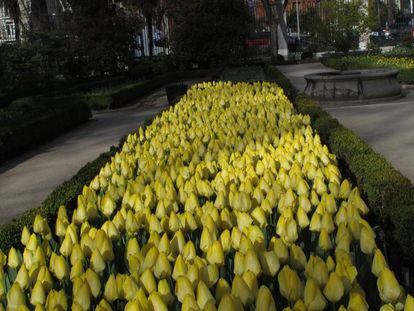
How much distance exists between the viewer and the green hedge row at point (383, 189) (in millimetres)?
3619

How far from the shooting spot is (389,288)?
197cm

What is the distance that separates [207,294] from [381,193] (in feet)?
8.69

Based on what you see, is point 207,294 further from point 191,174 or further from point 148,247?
point 191,174

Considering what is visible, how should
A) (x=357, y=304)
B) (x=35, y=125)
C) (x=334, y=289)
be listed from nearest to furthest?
(x=357, y=304)
(x=334, y=289)
(x=35, y=125)

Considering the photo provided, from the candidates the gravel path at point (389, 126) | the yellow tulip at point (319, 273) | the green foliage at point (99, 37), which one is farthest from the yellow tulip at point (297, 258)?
the green foliage at point (99, 37)

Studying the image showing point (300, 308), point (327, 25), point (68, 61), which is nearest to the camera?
point (300, 308)

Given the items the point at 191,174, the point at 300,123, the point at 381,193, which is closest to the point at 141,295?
the point at 191,174

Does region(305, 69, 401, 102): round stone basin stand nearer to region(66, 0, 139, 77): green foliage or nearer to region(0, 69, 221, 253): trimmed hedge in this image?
region(0, 69, 221, 253): trimmed hedge

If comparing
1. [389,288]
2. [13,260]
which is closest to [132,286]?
[13,260]

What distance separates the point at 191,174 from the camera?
3908 millimetres

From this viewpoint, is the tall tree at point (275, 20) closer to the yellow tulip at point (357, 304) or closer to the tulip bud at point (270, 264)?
the tulip bud at point (270, 264)

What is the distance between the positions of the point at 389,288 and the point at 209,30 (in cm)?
3245

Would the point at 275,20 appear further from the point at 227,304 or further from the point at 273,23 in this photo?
the point at 227,304

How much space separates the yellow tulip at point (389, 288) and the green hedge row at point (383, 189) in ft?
4.25
